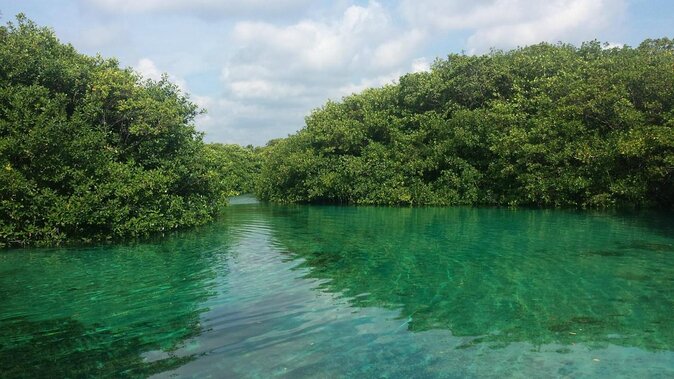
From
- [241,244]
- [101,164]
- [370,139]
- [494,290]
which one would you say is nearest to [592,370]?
[494,290]

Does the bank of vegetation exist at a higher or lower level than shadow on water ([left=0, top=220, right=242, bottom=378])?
higher

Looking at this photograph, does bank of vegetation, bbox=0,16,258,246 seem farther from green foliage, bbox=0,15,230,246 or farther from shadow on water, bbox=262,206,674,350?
shadow on water, bbox=262,206,674,350

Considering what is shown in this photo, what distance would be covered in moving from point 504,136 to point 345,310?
28.0 m

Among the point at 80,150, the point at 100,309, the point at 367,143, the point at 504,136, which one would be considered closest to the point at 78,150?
the point at 80,150

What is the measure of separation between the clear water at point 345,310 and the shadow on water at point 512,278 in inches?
2.1

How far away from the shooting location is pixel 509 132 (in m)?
34.3

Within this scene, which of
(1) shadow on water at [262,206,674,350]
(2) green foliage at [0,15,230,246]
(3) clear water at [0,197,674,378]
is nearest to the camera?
(3) clear water at [0,197,674,378]

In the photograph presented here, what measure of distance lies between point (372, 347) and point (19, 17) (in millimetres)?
21059

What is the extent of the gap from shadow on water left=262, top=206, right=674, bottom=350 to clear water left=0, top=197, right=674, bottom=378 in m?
0.05

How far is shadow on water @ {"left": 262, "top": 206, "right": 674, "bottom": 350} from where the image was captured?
778cm

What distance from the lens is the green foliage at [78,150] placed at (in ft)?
55.4

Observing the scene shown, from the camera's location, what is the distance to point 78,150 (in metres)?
17.7

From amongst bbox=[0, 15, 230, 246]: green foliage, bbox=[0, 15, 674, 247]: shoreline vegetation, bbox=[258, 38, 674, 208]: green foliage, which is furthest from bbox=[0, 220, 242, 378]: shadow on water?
bbox=[258, 38, 674, 208]: green foliage

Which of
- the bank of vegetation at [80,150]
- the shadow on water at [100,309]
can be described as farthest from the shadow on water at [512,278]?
the bank of vegetation at [80,150]
